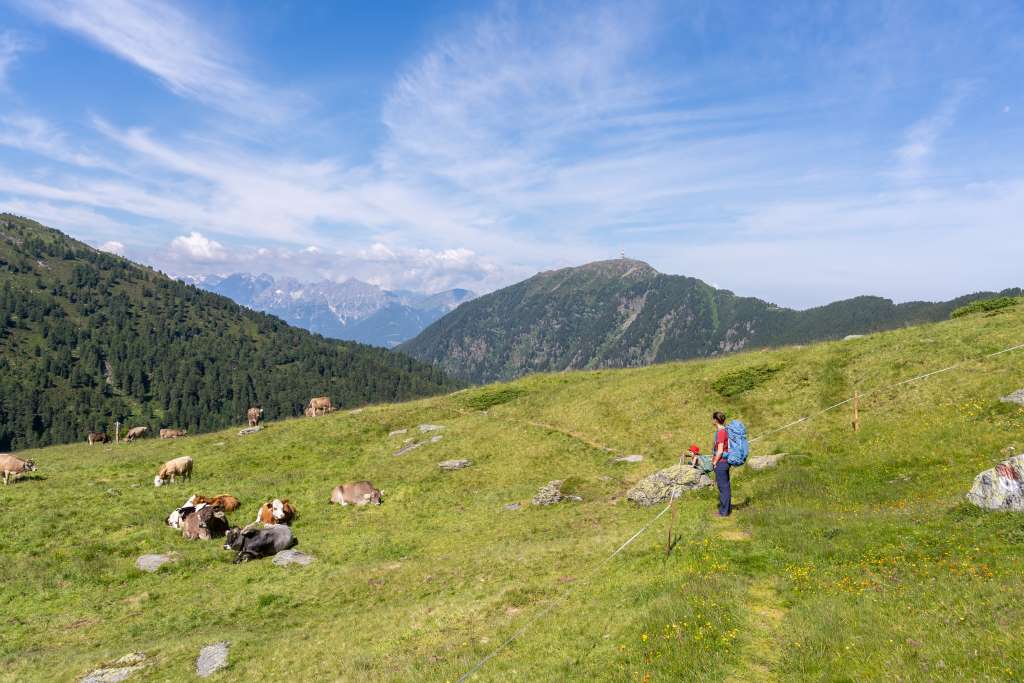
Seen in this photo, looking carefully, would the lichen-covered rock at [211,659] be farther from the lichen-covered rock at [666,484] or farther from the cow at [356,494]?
the lichen-covered rock at [666,484]

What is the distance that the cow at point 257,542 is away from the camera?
2317 centimetres

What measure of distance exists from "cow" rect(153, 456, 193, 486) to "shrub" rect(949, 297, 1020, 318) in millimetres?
61278

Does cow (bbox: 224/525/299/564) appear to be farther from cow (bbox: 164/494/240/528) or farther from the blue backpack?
the blue backpack

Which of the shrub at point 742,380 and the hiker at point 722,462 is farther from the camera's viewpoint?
the shrub at point 742,380

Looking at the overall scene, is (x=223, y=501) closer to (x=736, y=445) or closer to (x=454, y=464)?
(x=454, y=464)

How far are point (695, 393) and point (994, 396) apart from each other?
17.8 m

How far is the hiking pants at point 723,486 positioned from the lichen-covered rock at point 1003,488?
7266mm

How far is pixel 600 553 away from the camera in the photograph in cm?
1864

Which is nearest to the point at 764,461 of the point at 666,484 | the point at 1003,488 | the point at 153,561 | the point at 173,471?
the point at 666,484

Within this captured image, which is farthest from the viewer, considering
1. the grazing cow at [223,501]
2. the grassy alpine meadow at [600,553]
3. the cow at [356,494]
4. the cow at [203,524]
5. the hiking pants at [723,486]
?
the cow at [356,494]

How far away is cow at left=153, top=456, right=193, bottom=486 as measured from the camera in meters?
33.2

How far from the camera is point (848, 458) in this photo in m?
24.2

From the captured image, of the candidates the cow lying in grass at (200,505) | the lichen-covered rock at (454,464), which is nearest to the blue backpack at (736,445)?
the lichen-covered rock at (454,464)

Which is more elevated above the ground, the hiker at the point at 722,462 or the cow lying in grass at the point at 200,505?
the hiker at the point at 722,462
